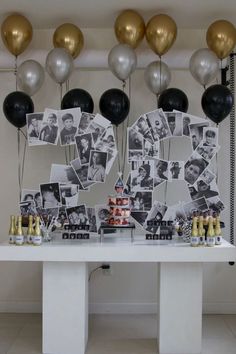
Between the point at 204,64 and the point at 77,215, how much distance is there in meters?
1.40

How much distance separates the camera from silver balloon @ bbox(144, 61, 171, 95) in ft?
10.2

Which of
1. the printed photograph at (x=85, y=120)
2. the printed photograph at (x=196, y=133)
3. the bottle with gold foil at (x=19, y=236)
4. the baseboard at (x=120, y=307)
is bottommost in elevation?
the baseboard at (x=120, y=307)

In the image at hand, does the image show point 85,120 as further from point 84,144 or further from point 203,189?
point 203,189

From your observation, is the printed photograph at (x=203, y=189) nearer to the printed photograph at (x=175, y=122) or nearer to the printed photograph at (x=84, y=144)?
the printed photograph at (x=175, y=122)

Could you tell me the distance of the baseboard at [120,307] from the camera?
354cm

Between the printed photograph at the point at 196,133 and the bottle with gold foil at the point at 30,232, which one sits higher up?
the printed photograph at the point at 196,133

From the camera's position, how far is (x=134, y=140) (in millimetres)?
3240

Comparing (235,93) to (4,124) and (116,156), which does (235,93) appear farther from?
(4,124)

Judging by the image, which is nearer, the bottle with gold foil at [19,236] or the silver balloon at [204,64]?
the bottle with gold foil at [19,236]

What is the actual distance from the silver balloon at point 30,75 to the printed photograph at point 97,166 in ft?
2.09

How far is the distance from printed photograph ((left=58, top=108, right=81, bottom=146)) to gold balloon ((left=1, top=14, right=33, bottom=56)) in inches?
22.4

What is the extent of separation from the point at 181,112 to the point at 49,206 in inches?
46.2

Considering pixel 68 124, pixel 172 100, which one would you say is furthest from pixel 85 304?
pixel 172 100

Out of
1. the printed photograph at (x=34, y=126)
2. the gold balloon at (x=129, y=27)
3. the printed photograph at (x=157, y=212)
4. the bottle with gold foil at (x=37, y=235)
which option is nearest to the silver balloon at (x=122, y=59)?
the gold balloon at (x=129, y=27)
